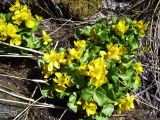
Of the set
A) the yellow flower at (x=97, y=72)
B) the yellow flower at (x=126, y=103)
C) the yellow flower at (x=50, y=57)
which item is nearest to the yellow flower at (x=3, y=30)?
the yellow flower at (x=50, y=57)

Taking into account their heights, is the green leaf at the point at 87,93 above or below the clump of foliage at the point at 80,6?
below

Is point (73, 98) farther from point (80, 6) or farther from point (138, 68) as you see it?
point (80, 6)

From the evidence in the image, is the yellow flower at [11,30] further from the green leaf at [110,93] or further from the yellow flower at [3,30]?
the green leaf at [110,93]

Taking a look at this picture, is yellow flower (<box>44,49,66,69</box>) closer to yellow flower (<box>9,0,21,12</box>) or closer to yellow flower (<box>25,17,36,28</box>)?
yellow flower (<box>25,17,36,28</box>)

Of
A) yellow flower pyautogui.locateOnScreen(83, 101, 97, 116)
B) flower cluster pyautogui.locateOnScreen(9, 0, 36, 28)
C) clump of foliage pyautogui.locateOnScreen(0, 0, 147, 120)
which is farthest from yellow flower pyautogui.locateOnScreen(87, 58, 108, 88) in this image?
flower cluster pyautogui.locateOnScreen(9, 0, 36, 28)

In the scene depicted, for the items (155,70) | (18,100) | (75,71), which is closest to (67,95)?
(75,71)

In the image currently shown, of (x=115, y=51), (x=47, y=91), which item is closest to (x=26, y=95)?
(x=47, y=91)
